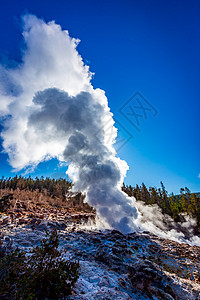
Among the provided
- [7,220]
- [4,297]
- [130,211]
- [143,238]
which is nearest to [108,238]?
[143,238]

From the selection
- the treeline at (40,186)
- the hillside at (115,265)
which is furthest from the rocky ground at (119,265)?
the treeline at (40,186)

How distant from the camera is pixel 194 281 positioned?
732cm

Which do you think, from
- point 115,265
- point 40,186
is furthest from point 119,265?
point 40,186

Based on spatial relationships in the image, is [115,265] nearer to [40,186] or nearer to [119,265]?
[119,265]

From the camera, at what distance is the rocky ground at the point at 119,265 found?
504cm

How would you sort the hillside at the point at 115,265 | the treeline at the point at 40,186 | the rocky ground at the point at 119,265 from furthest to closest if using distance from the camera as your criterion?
the treeline at the point at 40,186 → the rocky ground at the point at 119,265 → the hillside at the point at 115,265

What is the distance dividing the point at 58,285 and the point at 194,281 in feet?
24.0

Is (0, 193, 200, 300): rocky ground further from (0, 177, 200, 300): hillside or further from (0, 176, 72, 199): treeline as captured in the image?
(0, 176, 72, 199): treeline

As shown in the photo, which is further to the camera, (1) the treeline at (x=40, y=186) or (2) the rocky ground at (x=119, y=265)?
(1) the treeline at (x=40, y=186)

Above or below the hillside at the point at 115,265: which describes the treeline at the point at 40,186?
above

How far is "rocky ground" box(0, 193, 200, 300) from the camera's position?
5.04 meters

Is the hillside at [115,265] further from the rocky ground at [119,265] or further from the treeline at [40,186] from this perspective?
the treeline at [40,186]

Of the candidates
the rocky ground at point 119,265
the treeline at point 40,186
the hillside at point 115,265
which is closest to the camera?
the hillside at point 115,265

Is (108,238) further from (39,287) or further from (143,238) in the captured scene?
(39,287)
